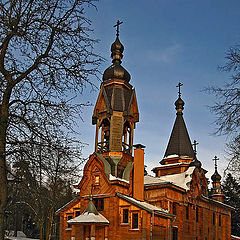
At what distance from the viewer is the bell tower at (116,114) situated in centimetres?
3130

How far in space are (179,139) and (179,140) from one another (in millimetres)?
163

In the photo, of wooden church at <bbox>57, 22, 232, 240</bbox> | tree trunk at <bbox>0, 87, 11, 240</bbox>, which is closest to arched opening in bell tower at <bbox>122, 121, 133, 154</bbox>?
wooden church at <bbox>57, 22, 232, 240</bbox>

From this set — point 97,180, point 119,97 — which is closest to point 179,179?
point 97,180

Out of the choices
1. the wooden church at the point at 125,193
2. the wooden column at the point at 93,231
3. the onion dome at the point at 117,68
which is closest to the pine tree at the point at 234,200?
the wooden church at the point at 125,193

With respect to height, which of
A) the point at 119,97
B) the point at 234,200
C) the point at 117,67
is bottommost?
the point at 234,200

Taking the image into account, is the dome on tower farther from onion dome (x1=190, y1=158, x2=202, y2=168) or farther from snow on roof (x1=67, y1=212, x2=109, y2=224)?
snow on roof (x1=67, y1=212, x2=109, y2=224)

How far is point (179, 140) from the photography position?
41.9 meters

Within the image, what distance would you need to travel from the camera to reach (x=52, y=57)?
952 centimetres

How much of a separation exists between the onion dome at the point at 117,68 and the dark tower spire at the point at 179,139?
10667mm

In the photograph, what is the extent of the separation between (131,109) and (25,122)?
79.4 ft

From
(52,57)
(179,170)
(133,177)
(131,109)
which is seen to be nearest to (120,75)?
(131,109)

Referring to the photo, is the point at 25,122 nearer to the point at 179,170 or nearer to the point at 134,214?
the point at 134,214

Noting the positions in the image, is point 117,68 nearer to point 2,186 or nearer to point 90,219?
point 90,219

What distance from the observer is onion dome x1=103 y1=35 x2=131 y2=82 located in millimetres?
34219
